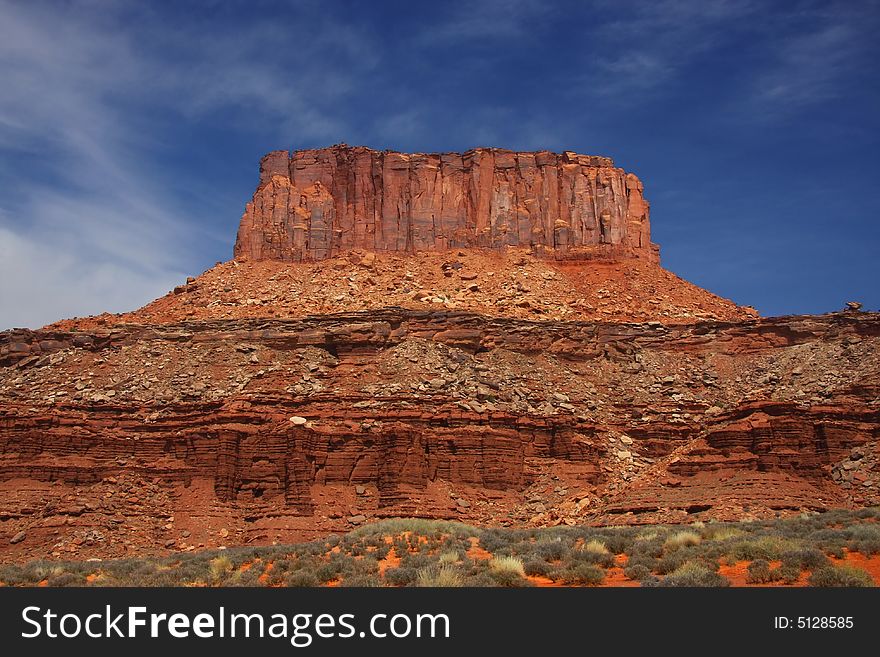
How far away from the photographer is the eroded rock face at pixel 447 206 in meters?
67.2

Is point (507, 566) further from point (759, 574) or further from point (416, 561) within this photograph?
point (759, 574)

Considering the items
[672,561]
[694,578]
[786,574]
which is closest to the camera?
[694,578]

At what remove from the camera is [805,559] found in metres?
17.0

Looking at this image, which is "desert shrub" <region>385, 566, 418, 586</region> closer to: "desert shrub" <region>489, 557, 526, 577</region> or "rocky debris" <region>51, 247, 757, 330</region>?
"desert shrub" <region>489, 557, 526, 577</region>

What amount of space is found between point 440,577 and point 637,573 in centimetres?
371

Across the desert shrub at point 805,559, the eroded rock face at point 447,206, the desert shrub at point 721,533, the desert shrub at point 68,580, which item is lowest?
the desert shrub at point 68,580

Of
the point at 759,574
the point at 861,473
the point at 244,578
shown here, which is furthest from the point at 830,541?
the point at 861,473

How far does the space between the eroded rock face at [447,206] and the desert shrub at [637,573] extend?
4892 cm

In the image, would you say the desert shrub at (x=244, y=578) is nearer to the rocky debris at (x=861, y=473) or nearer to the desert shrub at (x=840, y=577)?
the desert shrub at (x=840, y=577)

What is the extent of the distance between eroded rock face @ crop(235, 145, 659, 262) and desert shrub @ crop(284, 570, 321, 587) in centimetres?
4824

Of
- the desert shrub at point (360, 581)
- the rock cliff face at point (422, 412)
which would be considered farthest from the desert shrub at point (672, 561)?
the rock cliff face at point (422, 412)

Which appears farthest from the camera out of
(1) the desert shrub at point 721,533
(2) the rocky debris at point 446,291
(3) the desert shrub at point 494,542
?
(2) the rocky debris at point 446,291

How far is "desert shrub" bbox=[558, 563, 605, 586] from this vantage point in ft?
57.4
